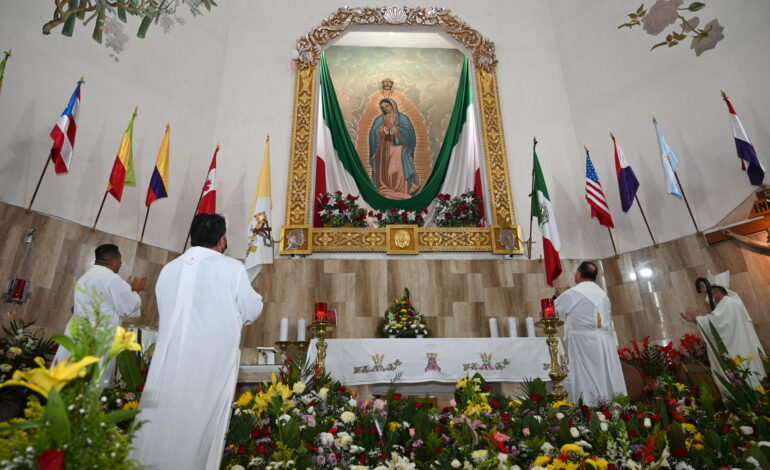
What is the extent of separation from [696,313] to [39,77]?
8.62m

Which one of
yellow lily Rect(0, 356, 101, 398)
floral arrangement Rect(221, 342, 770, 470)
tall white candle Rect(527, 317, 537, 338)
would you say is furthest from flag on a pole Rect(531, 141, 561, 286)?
yellow lily Rect(0, 356, 101, 398)

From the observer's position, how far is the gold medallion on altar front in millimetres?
7539

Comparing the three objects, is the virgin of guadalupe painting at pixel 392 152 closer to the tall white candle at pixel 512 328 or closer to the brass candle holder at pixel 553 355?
the tall white candle at pixel 512 328

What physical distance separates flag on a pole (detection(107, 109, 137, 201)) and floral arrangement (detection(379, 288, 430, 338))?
3.87 m

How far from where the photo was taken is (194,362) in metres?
2.65

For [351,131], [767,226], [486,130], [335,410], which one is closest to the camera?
[335,410]

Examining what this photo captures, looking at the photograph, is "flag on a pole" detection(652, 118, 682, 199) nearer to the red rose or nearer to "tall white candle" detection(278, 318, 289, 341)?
"tall white candle" detection(278, 318, 289, 341)

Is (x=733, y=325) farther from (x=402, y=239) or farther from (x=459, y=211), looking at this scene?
(x=402, y=239)

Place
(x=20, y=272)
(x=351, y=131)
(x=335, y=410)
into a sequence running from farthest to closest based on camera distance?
1. (x=351, y=131)
2. (x=20, y=272)
3. (x=335, y=410)

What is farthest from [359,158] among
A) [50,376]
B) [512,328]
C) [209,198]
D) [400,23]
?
[50,376]

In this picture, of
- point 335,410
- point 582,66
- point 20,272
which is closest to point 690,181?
point 582,66

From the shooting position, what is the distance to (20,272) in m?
5.45

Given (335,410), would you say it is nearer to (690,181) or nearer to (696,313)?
(696,313)

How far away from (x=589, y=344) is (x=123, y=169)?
5.99 meters
